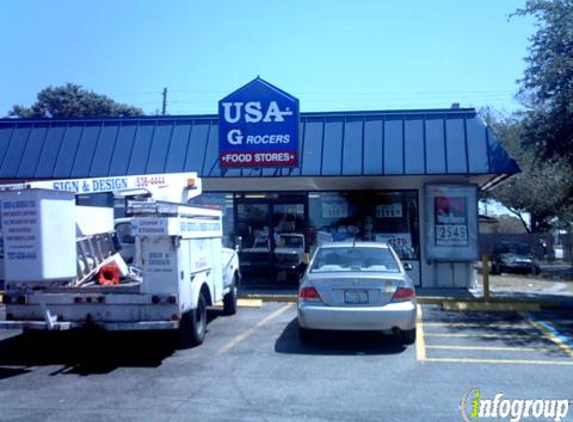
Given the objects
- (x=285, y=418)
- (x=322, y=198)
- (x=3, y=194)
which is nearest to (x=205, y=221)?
(x=3, y=194)

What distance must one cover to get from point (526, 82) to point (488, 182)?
3.55 meters

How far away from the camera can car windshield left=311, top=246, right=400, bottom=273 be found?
10020 millimetres

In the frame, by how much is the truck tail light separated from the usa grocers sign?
23.1 feet

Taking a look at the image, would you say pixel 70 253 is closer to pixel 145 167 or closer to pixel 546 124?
pixel 145 167

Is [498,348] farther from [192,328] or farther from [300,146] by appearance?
[300,146]

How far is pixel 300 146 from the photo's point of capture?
16875mm

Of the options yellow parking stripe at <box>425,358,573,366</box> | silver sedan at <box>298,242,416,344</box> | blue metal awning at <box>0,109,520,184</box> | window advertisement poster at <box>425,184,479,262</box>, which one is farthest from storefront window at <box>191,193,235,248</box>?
yellow parking stripe at <box>425,358,573,366</box>

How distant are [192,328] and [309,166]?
24.8ft

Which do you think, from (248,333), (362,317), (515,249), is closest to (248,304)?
(248,333)

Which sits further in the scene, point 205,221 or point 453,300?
point 453,300

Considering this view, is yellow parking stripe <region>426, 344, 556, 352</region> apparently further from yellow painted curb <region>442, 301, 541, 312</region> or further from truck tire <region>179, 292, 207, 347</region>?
yellow painted curb <region>442, 301, 541, 312</region>

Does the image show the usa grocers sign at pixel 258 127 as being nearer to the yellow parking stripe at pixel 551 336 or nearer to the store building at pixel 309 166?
the store building at pixel 309 166

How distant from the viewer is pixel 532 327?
38.1 feet

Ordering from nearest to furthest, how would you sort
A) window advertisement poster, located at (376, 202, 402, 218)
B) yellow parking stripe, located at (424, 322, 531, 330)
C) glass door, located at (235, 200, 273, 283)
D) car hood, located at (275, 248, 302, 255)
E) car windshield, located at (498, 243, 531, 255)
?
yellow parking stripe, located at (424, 322, 531, 330), window advertisement poster, located at (376, 202, 402, 218), car hood, located at (275, 248, 302, 255), glass door, located at (235, 200, 273, 283), car windshield, located at (498, 243, 531, 255)
